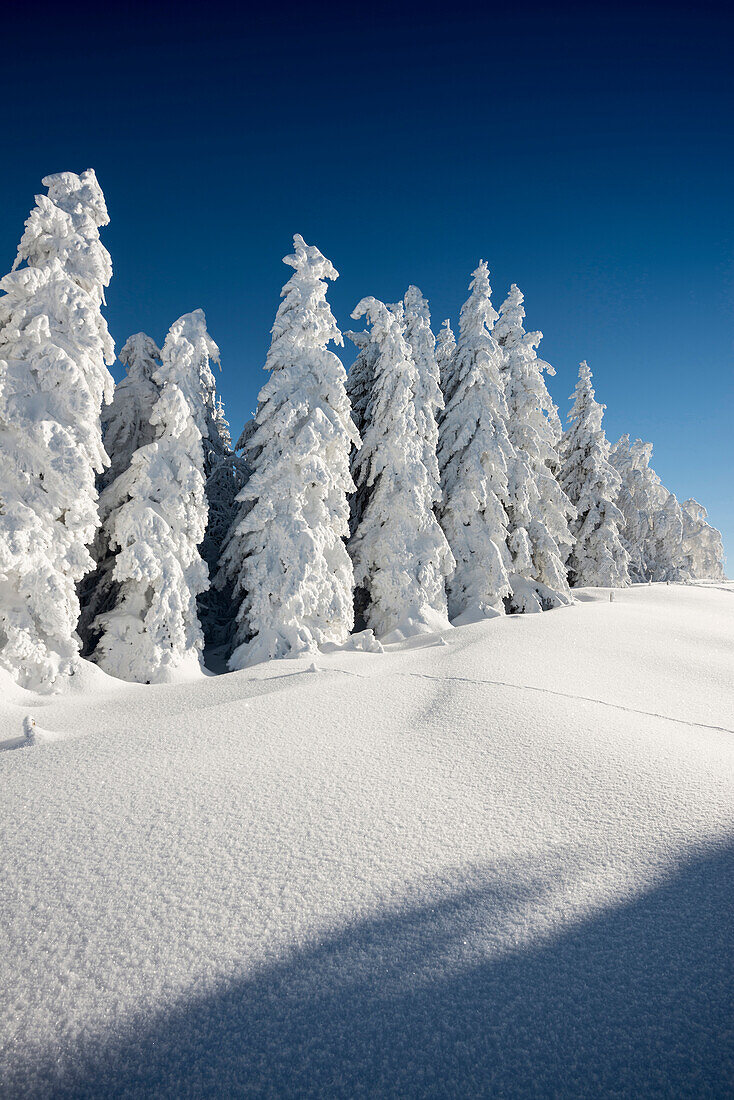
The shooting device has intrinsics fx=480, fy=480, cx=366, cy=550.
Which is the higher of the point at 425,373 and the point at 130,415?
the point at 425,373

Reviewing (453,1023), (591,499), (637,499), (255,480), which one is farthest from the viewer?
(637,499)

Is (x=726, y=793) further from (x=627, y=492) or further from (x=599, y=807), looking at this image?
(x=627, y=492)

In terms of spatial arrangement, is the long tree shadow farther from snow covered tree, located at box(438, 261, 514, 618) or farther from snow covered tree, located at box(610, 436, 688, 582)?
snow covered tree, located at box(610, 436, 688, 582)

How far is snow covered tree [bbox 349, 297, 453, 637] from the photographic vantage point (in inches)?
648

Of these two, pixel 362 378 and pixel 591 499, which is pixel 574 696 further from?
pixel 591 499

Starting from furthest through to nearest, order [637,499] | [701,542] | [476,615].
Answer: [701,542] → [637,499] → [476,615]

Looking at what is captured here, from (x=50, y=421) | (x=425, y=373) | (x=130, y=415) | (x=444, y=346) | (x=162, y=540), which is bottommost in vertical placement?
(x=162, y=540)

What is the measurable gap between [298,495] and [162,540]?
3838 mm

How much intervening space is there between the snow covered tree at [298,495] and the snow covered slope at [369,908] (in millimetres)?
6538

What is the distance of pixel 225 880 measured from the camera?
3.35 m

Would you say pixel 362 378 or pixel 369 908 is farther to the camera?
pixel 362 378

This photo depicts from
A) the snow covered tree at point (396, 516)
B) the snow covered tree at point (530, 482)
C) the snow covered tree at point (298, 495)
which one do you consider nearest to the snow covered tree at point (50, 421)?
the snow covered tree at point (298, 495)

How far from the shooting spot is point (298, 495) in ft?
45.0

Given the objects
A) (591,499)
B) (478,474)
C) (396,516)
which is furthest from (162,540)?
(591,499)
